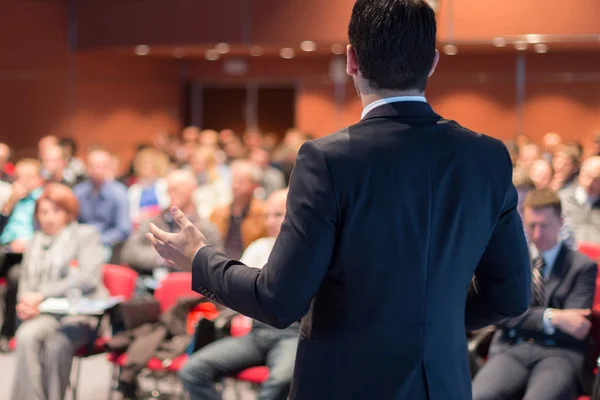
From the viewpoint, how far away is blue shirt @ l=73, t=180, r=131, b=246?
780cm

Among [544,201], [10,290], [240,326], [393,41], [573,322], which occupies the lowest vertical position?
[10,290]

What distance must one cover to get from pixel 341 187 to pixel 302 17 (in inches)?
403

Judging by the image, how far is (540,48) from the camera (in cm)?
1283

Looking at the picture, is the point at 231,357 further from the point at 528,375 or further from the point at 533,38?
the point at 533,38

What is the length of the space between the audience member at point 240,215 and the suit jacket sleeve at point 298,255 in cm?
449

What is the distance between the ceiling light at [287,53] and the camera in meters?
12.9

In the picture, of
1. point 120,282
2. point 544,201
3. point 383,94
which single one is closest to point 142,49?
point 120,282

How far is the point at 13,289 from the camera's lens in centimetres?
645

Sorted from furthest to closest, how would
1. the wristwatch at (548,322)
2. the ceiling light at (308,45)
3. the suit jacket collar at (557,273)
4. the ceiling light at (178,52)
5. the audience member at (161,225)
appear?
the ceiling light at (178,52)
the ceiling light at (308,45)
the audience member at (161,225)
the suit jacket collar at (557,273)
the wristwatch at (548,322)

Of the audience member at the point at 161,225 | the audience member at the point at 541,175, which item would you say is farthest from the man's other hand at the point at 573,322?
the audience member at the point at 541,175

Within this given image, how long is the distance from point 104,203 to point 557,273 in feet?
16.5

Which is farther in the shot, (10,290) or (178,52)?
(178,52)

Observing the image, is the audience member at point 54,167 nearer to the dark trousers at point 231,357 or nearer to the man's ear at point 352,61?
the dark trousers at point 231,357

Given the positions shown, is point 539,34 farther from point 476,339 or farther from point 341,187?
point 341,187
